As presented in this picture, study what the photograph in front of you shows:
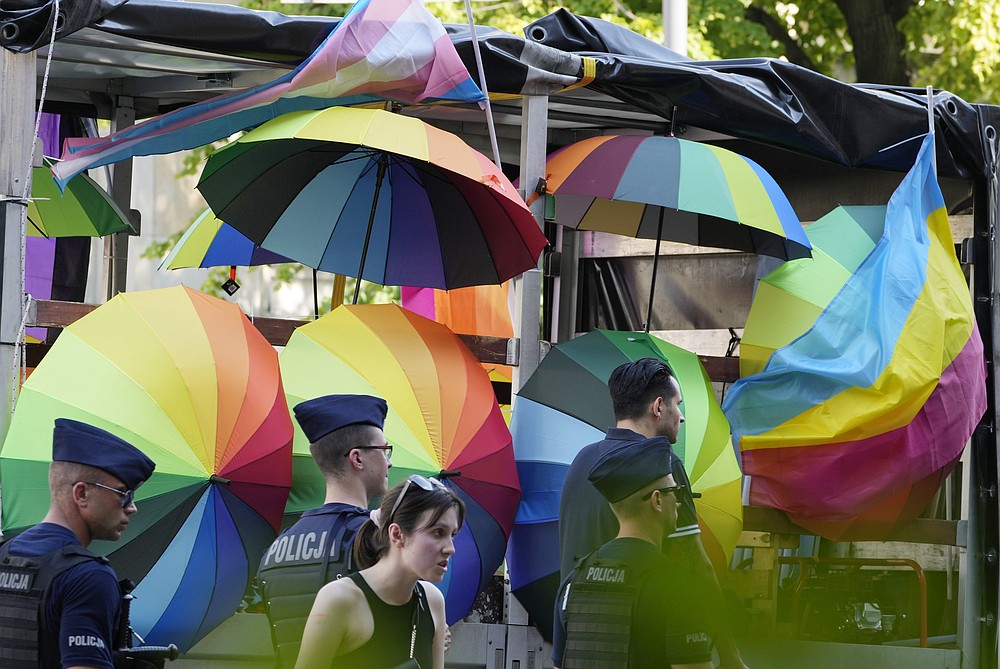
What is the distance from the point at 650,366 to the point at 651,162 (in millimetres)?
1611

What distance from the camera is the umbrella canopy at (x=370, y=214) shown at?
649cm

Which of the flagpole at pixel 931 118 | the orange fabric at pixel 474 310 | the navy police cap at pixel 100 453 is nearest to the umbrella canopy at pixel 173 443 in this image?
the navy police cap at pixel 100 453

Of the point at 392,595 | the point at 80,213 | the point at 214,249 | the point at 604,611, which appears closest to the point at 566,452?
the point at 604,611

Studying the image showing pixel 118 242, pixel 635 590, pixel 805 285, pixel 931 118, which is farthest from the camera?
pixel 118 242

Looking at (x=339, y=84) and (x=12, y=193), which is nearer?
(x=12, y=193)

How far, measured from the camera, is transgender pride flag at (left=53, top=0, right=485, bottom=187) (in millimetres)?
5969

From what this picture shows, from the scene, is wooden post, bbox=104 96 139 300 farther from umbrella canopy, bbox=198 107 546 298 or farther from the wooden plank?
the wooden plank

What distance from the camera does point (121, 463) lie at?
381 centimetres

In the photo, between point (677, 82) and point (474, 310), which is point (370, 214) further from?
point (474, 310)

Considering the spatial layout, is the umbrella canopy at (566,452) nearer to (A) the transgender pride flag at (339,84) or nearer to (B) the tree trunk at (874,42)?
(A) the transgender pride flag at (339,84)

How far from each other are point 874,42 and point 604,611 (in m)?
12.1

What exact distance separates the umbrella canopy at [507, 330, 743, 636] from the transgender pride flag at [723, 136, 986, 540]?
500mm

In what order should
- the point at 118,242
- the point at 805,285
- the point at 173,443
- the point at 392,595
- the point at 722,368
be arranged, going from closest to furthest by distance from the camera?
the point at 392,595 < the point at 173,443 < the point at 805,285 < the point at 722,368 < the point at 118,242

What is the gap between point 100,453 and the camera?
381cm
